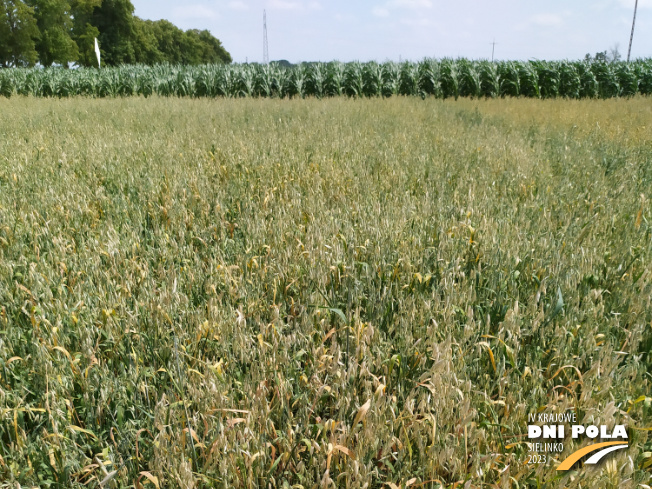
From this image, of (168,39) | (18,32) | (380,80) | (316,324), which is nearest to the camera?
(316,324)

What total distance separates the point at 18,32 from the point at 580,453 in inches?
2157

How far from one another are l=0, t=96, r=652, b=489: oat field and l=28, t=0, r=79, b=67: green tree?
2029 inches

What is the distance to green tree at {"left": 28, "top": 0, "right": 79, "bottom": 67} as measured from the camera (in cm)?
4603

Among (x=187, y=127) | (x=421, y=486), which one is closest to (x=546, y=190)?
(x=421, y=486)

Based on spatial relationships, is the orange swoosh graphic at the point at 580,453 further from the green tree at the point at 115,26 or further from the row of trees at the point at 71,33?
the green tree at the point at 115,26

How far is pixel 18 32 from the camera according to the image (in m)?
41.9

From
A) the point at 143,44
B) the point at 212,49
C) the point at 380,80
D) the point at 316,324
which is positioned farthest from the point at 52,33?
the point at 212,49

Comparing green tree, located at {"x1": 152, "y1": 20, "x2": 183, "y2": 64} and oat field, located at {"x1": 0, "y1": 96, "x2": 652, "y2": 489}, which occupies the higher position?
green tree, located at {"x1": 152, "y1": 20, "x2": 183, "y2": 64}

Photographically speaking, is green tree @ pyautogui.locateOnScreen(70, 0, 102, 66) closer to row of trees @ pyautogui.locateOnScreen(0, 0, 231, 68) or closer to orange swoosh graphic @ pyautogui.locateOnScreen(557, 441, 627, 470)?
row of trees @ pyautogui.locateOnScreen(0, 0, 231, 68)

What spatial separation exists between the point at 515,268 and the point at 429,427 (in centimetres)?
150

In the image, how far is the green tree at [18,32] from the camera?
136 feet

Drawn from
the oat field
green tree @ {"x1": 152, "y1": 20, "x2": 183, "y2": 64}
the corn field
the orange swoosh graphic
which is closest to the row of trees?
green tree @ {"x1": 152, "y1": 20, "x2": 183, "y2": 64}

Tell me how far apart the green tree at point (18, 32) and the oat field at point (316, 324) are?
48.3m

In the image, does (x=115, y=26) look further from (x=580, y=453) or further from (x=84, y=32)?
(x=580, y=453)
